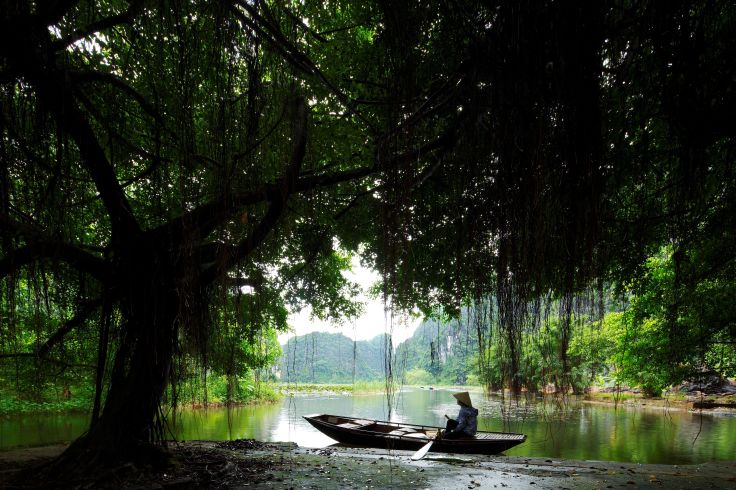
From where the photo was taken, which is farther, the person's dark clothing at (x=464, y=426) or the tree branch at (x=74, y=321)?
the person's dark clothing at (x=464, y=426)

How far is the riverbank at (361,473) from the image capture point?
4.10 m

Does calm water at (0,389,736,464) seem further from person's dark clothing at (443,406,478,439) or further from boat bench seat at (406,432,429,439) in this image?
boat bench seat at (406,432,429,439)

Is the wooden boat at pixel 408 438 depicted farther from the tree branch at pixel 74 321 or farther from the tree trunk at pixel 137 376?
the tree branch at pixel 74 321

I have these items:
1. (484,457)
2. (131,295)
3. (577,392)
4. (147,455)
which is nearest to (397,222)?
(131,295)

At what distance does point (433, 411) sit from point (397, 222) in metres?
20.4

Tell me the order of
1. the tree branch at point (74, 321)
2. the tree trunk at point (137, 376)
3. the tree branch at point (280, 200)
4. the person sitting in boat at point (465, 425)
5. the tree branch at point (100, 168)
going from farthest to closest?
the person sitting in boat at point (465, 425) → the tree trunk at point (137, 376) → the tree branch at point (74, 321) → the tree branch at point (100, 168) → the tree branch at point (280, 200)

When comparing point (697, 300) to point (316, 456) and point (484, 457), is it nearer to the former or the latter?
point (484, 457)

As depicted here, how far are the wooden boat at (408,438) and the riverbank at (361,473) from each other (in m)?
0.87

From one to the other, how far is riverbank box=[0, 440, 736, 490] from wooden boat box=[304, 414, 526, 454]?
0.87 meters

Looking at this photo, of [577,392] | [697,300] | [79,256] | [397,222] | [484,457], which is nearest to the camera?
[397,222]

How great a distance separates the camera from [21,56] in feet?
5.69

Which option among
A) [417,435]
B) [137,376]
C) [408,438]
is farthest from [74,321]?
[417,435]

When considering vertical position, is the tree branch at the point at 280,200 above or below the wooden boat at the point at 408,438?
above

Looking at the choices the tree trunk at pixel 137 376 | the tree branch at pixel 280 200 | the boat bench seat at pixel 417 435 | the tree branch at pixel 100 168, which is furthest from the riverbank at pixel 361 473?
the tree branch at pixel 100 168
